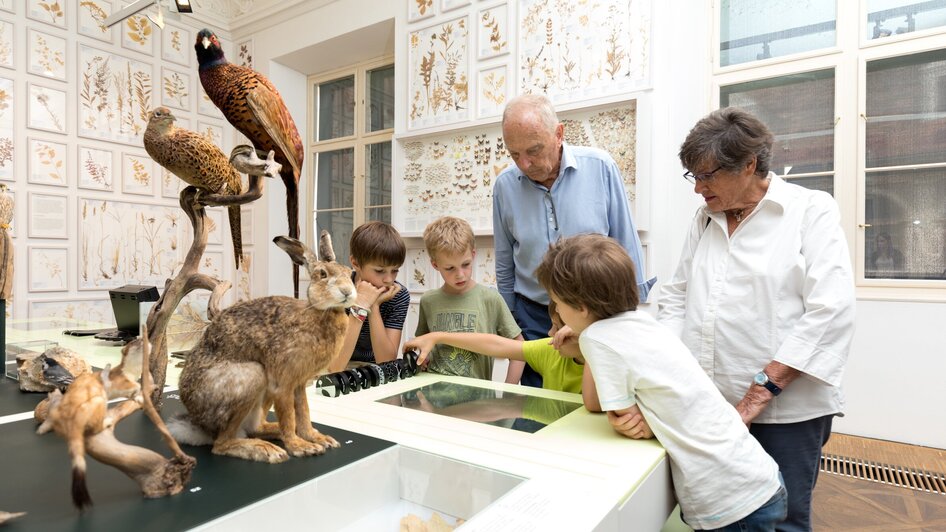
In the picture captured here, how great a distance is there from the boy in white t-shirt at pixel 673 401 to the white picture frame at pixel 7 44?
15.6 feet

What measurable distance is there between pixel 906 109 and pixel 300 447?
3.56m

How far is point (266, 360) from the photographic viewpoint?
2.73 feet

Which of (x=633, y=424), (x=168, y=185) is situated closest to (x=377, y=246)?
(x=633, y=424)

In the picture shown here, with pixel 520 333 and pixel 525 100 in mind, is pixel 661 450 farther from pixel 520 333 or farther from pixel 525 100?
pixel 525 100

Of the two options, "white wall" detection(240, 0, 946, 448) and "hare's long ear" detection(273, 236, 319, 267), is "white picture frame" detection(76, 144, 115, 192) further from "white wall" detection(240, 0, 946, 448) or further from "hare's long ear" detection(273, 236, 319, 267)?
"hare's long ear" detection(273, 236, 319, 267)

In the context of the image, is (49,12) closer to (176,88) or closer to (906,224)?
(176,88)

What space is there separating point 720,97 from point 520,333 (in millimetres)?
2356

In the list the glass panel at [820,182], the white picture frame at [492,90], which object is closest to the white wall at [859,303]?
the glass panel at [820,182]

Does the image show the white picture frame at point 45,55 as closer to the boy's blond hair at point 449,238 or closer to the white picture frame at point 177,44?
the white picture frame at point 177,44

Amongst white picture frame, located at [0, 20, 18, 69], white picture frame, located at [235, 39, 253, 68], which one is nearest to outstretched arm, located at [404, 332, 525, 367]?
white picture frame, located at [0, 20, 18, 69]

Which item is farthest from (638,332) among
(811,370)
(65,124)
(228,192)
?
(65,124)

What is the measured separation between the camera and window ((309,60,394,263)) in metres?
4.98

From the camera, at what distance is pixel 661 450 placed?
3.20 ft

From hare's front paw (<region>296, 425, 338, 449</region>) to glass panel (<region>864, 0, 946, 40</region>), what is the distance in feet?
11.7
